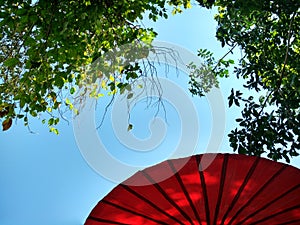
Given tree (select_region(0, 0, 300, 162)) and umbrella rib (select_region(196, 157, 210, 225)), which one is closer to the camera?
umbrella rib (select_region(196, 157, 210, 225))

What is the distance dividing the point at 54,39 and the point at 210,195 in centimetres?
165

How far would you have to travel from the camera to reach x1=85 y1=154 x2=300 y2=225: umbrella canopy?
1.42 m

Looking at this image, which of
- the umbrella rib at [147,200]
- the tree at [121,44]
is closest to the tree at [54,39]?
the tree at [121,44]

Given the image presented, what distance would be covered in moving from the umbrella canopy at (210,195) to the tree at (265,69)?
6.37 ft

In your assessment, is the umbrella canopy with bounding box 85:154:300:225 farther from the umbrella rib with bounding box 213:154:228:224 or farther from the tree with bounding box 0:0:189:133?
the tree with bounding box 0:0:189:133

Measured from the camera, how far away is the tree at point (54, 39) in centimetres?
246

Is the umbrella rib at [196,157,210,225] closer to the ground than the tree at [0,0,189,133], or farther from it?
closer to the ground

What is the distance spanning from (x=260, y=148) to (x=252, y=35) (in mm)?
1245

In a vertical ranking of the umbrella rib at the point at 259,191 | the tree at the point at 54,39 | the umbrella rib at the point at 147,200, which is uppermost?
the tree at the point at 54,39

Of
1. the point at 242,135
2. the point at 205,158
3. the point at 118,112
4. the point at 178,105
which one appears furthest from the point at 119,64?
the point at 205,158

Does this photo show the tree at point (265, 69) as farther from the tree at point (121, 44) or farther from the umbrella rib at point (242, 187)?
the umbrella rib at point (242, 187)

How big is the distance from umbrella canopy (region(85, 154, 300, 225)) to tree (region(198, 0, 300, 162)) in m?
1.94

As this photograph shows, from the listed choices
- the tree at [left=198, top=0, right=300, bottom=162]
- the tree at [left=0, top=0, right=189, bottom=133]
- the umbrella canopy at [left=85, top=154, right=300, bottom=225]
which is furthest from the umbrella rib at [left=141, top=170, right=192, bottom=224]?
the tree at [left=198, top=0, right=300, bottom=162]

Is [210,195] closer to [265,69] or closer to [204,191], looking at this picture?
[204,191]
